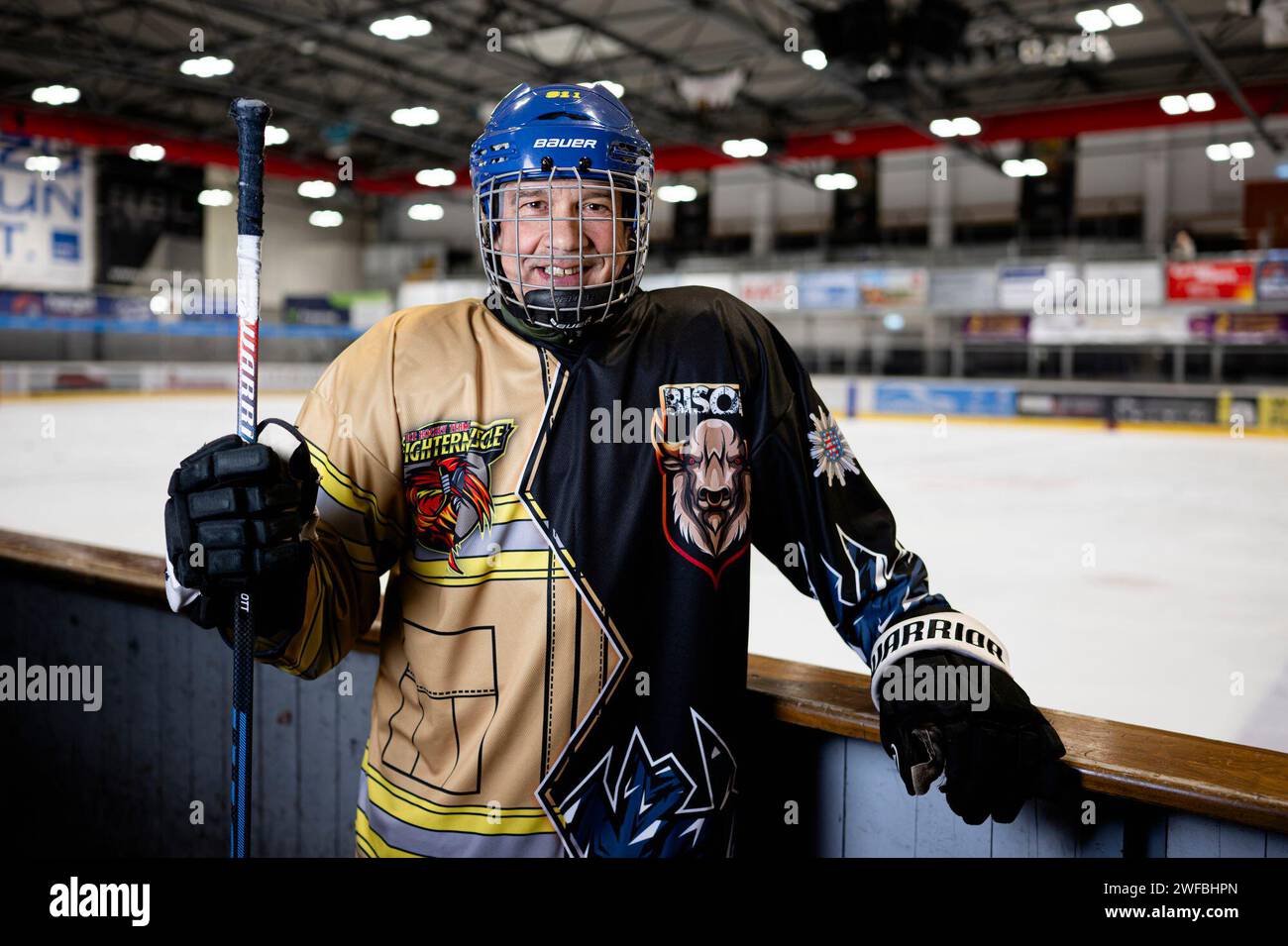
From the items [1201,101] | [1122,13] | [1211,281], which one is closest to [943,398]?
[1211,281]

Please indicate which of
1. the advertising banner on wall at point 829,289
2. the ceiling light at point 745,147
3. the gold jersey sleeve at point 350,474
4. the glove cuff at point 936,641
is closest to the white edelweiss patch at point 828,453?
the glove cuff at point 936,641

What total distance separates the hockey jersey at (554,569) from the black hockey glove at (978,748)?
124 millimetres

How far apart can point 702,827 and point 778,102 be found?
17.8m

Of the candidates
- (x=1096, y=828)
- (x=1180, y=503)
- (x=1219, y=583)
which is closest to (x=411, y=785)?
(x=1096, y=828)

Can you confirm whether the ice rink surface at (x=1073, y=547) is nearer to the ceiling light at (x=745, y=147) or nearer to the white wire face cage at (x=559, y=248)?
the white wire face cage at (x=559, y=248)

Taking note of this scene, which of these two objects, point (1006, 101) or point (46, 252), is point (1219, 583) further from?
point (46, 252)

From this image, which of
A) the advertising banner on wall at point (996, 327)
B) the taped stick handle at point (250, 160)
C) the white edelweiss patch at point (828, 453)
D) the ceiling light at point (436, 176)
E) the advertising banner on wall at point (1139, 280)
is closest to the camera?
the taped stick handle at point (250, 160)

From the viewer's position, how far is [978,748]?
1.10 metres

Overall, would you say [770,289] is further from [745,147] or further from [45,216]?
[45,216]

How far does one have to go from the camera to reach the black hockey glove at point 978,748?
109cm

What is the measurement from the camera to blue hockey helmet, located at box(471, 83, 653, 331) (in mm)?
1159

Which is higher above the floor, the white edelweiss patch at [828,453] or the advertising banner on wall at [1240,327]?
the advertising banner on wall at [1240,327]

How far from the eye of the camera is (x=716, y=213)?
21938mm

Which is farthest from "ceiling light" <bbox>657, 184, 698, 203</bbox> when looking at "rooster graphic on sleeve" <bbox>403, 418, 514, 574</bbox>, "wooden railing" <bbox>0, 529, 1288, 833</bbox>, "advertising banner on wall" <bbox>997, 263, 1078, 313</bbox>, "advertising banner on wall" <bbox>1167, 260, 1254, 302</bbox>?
"rooster graphic on sleeve" <bbox>403, 418, 514, 574</bbox>
